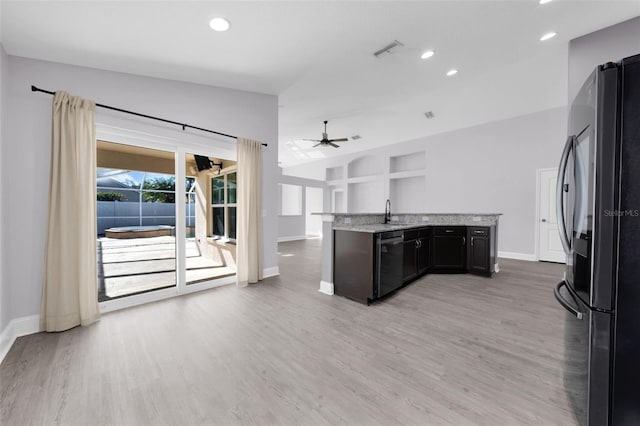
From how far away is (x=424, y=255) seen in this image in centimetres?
432

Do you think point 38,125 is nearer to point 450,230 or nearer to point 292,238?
point 450,230

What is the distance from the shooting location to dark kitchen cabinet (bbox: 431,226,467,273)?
177 inches

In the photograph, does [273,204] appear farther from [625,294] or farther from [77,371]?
[625,294]

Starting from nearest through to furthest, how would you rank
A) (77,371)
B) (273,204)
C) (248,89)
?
(77,371)
(248,89)
(273,204)

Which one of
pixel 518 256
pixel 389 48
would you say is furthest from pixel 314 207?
pixel 389 48

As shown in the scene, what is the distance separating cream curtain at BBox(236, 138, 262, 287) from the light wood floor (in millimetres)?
813

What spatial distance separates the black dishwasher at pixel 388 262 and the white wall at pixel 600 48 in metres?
2.95

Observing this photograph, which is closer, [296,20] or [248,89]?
[296,20]

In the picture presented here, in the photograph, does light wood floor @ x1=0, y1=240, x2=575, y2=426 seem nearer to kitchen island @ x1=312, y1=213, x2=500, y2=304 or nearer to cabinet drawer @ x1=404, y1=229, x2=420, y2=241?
kitchen island @ x1=312, y1=213, x2=500, y2=304

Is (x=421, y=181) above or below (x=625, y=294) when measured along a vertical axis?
above

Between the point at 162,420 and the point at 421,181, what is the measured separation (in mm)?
8196

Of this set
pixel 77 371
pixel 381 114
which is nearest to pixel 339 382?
pixel 77 371

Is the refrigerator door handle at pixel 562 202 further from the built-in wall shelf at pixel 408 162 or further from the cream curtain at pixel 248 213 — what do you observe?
the built-in wall shelf at pixel 408 162

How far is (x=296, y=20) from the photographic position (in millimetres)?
2422
